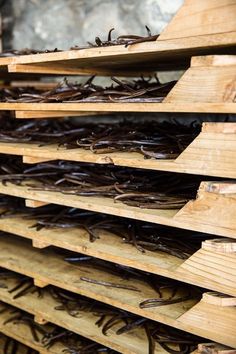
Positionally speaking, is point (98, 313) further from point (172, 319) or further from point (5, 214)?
point (5, 214)

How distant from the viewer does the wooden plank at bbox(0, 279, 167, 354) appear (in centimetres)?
132

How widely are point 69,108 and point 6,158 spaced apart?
0.71m

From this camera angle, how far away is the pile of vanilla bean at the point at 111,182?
1238mm

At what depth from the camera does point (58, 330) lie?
1650 millimetres

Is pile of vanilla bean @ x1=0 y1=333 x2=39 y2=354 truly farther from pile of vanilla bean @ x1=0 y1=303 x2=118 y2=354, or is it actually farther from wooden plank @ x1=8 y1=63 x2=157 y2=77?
wooden plank @ x1=8 y1=63 x2=157 y2=77

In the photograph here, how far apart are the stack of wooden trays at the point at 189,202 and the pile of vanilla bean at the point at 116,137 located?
6cm

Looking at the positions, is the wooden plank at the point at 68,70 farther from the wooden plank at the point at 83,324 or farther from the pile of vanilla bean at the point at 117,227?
the wooden plank at the point at 83,324

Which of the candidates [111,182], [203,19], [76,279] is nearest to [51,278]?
[76,279]

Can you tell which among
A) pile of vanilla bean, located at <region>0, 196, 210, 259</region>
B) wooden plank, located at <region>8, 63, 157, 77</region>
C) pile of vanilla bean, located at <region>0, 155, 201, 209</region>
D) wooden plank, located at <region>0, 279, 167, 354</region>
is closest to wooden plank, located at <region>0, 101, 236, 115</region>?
wooden plank, located at <region>8, 63, 157, 77</region>

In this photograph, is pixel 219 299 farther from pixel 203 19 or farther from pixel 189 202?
pixel 203 19

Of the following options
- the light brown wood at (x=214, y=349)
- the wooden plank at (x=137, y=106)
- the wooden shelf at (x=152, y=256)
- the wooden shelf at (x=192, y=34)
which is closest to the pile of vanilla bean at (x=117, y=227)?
the wooden shelf at (x=152, y=256)

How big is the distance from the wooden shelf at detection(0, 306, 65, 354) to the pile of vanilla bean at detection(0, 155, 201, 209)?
24.5 inches

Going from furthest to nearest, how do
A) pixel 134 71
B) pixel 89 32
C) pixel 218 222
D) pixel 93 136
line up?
pixel 89 32 < pixel 134 71 < pixel 93 136 < pixel 218 222

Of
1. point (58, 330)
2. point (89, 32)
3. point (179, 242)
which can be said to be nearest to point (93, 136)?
point (179, 242)
